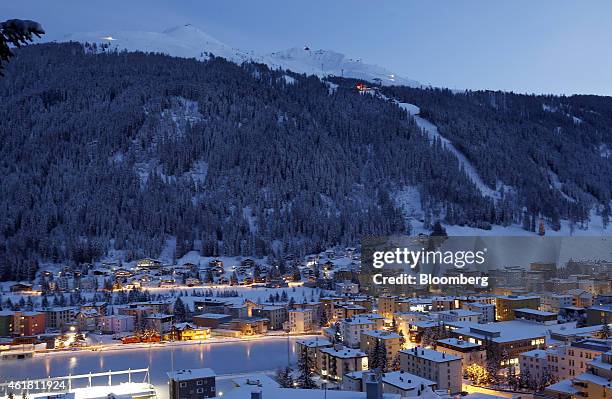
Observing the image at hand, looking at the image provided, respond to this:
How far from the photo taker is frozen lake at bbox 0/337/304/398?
18.5 metres

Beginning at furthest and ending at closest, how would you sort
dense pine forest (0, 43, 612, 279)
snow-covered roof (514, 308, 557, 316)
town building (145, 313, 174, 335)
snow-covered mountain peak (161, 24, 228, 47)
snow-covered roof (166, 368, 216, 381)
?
1. snow-covered mountain peak (161, 24, 228, 47)
2. dense pine forest (0, 43, 612, 279)
3. town building (145, 313, 174, 335)
4. snow-covered roof (514, 308, 557, 316)
5. snow-covered roof (166, 368, 216, 381)

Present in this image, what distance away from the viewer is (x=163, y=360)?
2019 cm

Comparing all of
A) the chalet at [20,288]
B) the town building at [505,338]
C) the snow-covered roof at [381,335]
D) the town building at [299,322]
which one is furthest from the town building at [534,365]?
the chalet at [20,288]

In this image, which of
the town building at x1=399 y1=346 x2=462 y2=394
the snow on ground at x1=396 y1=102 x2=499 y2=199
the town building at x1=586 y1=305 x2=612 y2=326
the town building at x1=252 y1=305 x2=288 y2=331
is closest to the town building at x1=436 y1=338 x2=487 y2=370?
the town building at x1=399 y1=346 x2=462 y2=394

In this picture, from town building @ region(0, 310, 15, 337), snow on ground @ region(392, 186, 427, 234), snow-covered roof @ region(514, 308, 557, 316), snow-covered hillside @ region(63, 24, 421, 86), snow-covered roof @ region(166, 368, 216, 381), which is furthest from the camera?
snow-covered hillside @ region(63, 24, 421, 86)

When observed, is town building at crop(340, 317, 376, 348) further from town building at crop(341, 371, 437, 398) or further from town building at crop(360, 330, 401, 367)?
town building at crop(341, 371, 437, 398)

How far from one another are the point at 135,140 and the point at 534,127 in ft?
143

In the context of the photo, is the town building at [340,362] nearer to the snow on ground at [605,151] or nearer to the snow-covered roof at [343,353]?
the snow-covered roof at [343,353]

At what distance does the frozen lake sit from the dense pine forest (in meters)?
17.2

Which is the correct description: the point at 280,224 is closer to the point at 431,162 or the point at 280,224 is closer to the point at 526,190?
the point at 431,162

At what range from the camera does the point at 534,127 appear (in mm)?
72000

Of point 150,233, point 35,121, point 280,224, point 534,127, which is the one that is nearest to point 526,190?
point 534,127

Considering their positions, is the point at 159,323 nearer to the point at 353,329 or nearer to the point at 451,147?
the point at 353,329

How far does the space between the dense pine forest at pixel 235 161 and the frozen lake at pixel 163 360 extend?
1725cm
